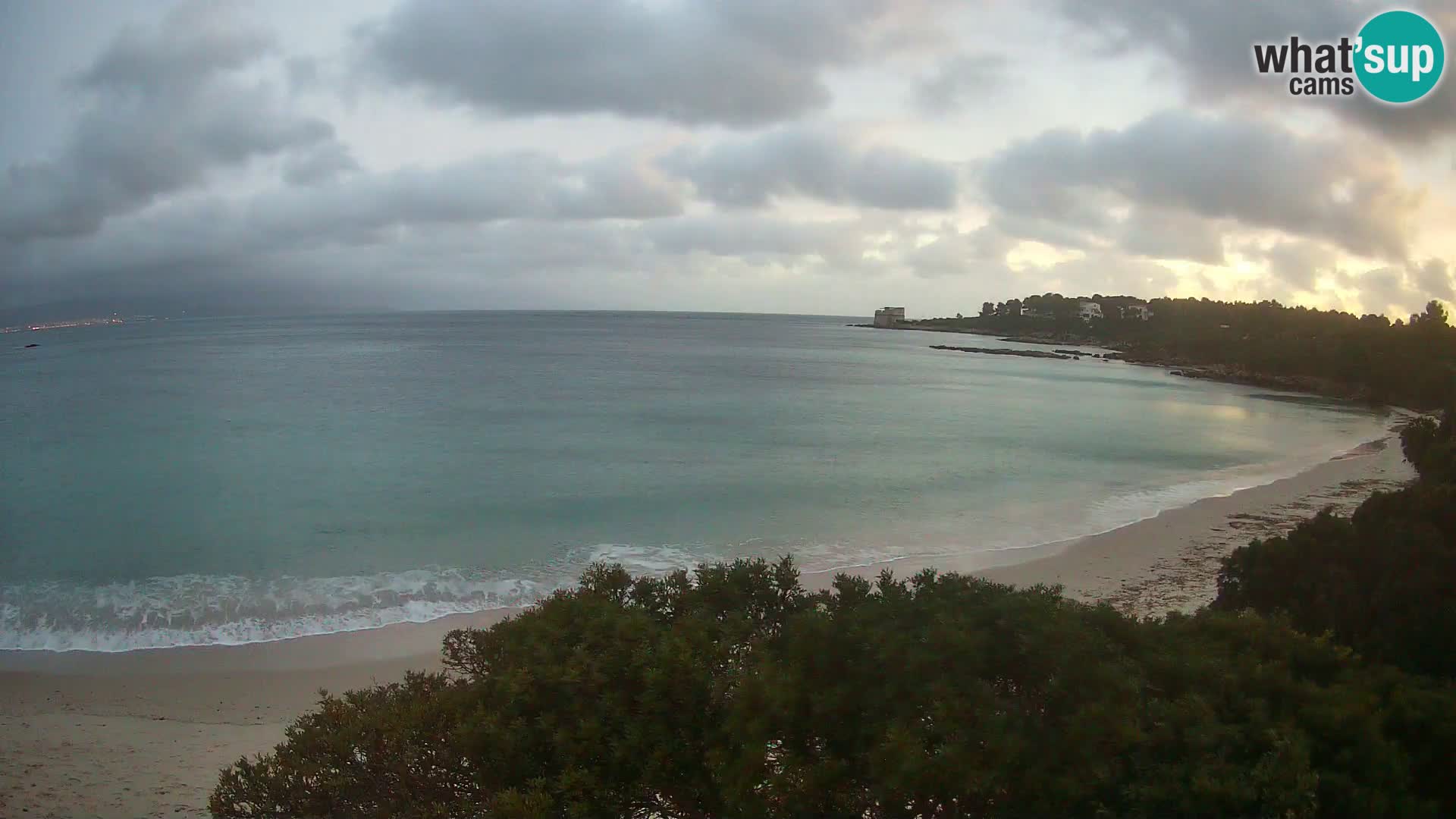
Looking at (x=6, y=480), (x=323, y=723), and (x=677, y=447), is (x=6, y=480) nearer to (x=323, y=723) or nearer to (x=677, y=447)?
(x=677, y=447)

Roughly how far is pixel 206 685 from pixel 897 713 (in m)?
11.6

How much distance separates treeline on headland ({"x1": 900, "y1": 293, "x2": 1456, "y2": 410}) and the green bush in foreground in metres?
23.4

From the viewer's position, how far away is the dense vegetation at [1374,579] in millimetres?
6379

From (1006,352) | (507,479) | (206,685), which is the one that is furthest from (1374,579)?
(1006,352)

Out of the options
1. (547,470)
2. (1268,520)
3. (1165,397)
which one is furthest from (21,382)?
(1165,397)

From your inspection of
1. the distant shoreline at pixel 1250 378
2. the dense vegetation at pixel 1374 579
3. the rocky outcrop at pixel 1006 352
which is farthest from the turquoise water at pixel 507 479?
the rocky outcrop at pixel 1006 352

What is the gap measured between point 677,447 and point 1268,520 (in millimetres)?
20108

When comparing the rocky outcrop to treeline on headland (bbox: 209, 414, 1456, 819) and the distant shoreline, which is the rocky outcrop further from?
treeline on headland (bbox: 209, 414, 1456, 819)

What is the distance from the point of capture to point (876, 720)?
5.10m

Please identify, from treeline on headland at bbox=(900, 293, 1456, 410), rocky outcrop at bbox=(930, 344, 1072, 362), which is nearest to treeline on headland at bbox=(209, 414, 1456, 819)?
treeline on headland at bbox=(900, 293, 1456, 410)

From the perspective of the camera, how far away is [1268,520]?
820 inches

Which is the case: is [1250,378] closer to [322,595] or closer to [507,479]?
[507,479]

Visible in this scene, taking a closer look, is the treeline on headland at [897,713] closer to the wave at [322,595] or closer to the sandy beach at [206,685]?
the sandy beach at [206,685]

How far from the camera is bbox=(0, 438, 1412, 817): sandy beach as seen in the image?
9.05m
